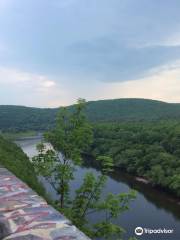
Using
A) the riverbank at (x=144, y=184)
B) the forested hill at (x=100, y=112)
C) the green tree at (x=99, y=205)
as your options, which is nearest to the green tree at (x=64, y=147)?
the green tree at (x=99, y=205)

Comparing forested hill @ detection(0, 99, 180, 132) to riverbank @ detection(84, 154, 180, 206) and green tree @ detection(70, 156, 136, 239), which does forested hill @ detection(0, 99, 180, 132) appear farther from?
green tree @ detection(70, 156, 136, 239)

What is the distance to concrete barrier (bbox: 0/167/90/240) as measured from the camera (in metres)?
3.46

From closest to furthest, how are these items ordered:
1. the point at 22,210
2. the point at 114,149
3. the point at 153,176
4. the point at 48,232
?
the point at 48,232, the point at 22,210, the point at 153,176, the point at 114,149

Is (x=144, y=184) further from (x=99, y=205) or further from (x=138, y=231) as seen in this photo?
(x=99, y=205)

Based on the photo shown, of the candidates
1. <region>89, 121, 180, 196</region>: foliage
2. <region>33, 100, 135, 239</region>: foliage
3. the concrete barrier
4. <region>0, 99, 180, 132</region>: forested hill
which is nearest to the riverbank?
<region>89, 121, 180, 196</region>: foliage

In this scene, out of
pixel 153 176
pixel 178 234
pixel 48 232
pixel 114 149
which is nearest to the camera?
pixel 48 232

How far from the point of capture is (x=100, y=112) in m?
148

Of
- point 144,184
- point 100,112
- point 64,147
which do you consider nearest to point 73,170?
point 64,147

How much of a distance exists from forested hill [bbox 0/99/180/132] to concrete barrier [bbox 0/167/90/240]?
406 ft

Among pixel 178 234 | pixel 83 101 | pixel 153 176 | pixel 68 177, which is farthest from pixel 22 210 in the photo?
pixel 153 176

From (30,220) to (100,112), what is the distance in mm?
144461

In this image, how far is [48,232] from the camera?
3518mm

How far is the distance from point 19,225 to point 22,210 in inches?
22.2

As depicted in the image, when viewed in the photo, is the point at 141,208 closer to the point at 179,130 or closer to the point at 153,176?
the point at 153,176
